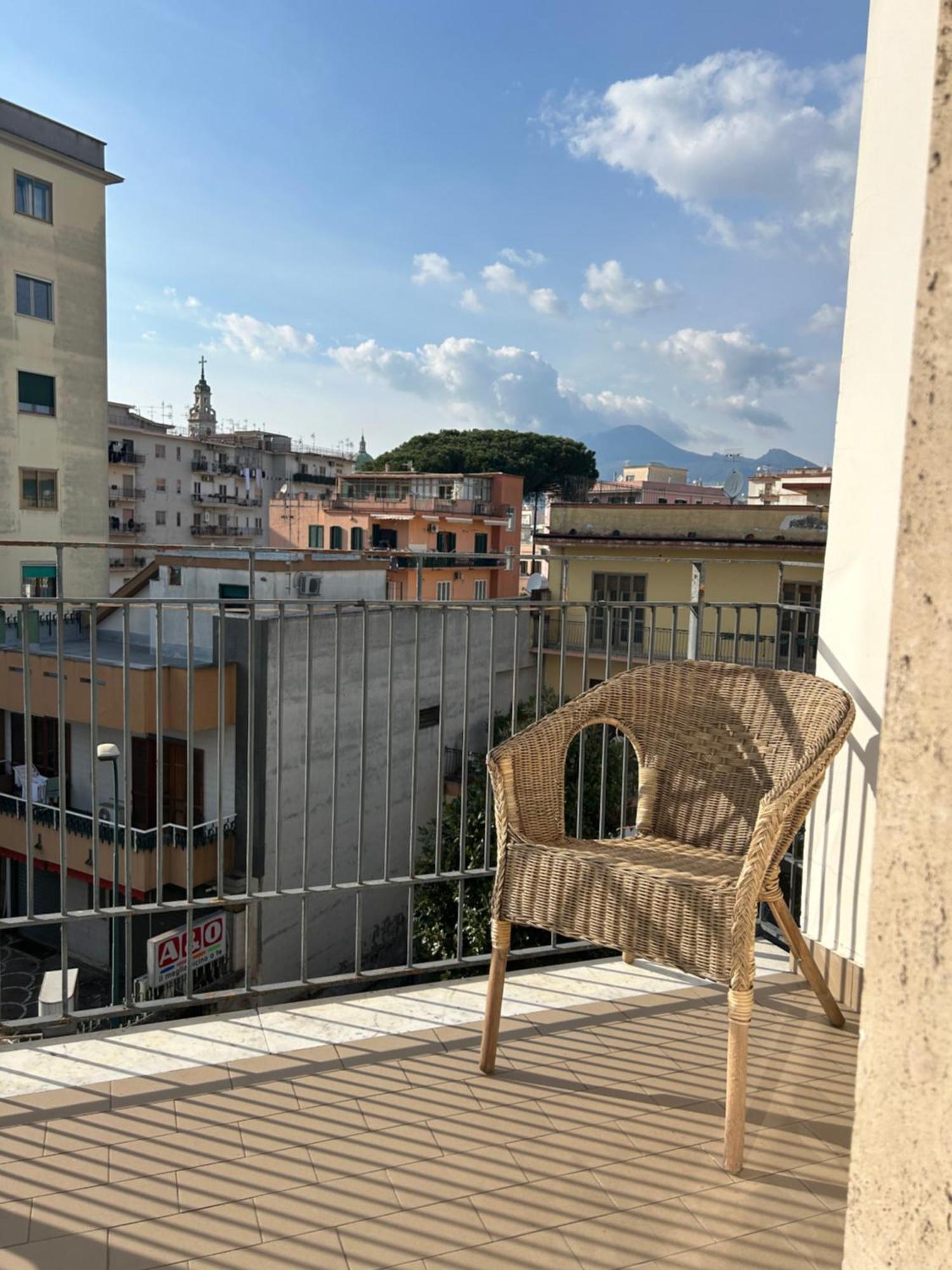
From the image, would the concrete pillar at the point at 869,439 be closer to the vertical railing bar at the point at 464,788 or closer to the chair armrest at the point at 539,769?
the chair armrest at the point at 539,769

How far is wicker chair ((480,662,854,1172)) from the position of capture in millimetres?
1997

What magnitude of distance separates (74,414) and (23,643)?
21.9m

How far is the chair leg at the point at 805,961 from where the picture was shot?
2.41 metres

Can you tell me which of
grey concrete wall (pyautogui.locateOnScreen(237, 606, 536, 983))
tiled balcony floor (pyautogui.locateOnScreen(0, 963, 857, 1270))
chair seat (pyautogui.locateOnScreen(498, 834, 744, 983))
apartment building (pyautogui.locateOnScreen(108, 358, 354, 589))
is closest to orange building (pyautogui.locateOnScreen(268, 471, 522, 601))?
apartment building (pyautogui.locateOnScreen(108, 358, 354, 589))

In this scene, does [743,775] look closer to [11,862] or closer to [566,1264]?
[566,1264]

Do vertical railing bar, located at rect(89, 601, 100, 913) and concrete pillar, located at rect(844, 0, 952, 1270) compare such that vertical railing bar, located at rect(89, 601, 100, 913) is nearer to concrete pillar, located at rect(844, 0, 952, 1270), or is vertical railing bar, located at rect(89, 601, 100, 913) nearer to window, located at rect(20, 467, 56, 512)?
concrete pillar, located at rect(844, 0, 952, 1270)

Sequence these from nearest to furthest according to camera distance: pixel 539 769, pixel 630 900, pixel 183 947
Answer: pixel 630 900 < pixel 539 769 < pixel 183 947

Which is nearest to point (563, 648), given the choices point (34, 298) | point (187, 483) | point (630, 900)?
point (630, 900)

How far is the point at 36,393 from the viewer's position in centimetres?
2123

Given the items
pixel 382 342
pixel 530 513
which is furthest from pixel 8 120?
pixel 382 342

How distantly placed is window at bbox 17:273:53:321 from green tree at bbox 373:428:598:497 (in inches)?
1279

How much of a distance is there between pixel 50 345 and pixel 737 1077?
76.0ft

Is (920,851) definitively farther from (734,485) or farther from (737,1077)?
(734,485)

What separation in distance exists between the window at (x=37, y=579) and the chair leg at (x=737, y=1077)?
21081 millimetres
